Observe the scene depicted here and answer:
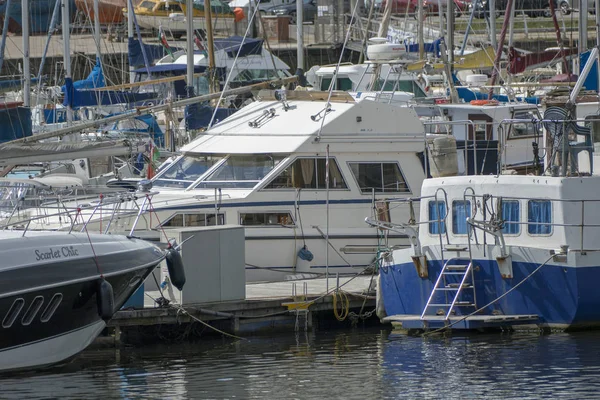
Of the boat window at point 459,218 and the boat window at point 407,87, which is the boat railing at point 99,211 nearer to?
the boat window at point 459,218

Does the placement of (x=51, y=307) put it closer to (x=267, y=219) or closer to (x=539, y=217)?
(x=267, y=219)

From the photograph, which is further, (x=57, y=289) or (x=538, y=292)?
(x=538, y=292)

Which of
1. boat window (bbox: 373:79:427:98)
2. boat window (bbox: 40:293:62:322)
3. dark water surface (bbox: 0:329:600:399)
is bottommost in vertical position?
dark water surface (bbox: 0:329:600:399)

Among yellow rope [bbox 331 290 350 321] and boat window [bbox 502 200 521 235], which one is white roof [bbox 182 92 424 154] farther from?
boat window [bbox 502 200 521 235]

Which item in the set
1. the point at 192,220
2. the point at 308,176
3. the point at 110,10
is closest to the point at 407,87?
the point at 308,176

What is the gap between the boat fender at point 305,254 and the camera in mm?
21250

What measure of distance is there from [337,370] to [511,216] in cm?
390

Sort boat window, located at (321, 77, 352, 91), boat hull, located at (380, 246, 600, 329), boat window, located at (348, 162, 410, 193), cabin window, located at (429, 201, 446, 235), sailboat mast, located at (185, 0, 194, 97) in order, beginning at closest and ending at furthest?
boat hull, located at (380, 246, 600, 329) < cabin window, located at (429, 201, 446, 235) < boat window, located at (348, 162, 410, 193) < sailboat mast, located at (185, 0, 194, 97) < boat window, located at (321, 77, 352, 91)

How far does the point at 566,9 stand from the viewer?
32281 mm

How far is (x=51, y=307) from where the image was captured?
1612 centimetres

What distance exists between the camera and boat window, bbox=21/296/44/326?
1580 cm

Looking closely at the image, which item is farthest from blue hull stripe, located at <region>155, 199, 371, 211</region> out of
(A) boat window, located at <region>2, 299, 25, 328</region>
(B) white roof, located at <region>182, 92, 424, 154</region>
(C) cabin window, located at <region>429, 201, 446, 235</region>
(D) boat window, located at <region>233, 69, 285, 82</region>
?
(D) boat window, located at <region>233, 69, 285, 82</region>

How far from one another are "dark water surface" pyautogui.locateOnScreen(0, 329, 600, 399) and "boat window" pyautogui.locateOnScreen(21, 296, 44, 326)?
69cm

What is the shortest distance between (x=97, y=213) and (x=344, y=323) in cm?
406
